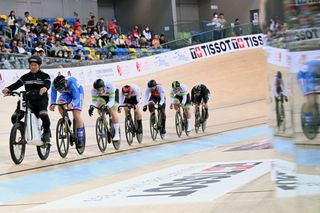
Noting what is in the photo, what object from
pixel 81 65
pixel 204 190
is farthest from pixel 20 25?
pixel 204 190

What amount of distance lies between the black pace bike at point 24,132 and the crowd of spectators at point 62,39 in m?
9.47

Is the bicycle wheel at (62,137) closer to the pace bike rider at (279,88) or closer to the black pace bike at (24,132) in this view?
the black pace bike at (24,132)

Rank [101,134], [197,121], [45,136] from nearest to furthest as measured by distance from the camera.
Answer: [45,136] → [101,134] → [197,121]

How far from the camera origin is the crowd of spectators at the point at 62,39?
59.4 ft

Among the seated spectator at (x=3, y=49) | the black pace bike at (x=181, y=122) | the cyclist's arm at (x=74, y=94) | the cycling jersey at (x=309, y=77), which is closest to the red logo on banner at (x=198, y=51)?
the seated spectator at (x=3, y=49)

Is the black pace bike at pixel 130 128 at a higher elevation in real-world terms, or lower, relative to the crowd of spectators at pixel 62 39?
lower

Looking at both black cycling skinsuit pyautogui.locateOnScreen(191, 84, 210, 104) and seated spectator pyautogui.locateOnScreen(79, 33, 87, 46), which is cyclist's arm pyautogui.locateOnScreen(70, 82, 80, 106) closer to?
black cycling skinsuit pyautogui.locateOnScreen(191, 84, 210, 104)

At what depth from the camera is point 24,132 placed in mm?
7262

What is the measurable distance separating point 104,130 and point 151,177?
3431 millimetres

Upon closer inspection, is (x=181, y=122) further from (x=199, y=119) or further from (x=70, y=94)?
(x=70, y=94)

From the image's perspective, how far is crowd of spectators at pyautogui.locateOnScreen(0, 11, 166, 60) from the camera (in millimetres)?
18094

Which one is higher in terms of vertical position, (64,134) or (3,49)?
(3,49)

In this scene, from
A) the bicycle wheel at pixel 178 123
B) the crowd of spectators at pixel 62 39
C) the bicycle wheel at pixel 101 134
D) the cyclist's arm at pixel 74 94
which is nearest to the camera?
the cyclist's arm at pixel 74 94

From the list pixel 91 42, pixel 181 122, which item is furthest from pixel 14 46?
pixel 181 122
